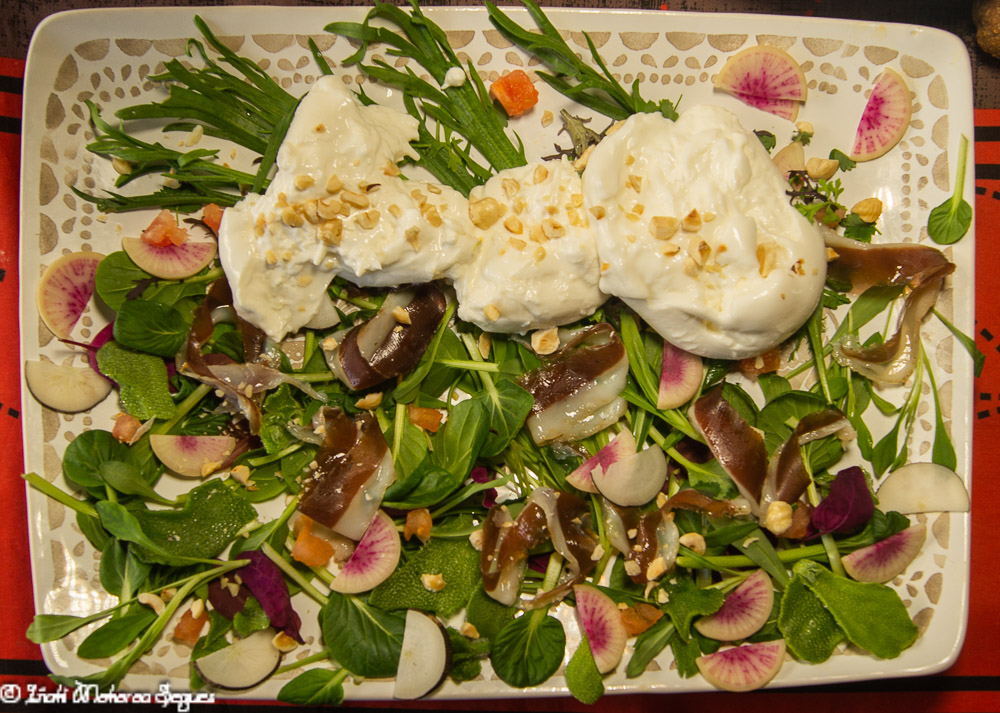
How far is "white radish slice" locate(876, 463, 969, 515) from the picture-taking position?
1563mm

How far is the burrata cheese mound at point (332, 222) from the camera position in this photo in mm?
1423

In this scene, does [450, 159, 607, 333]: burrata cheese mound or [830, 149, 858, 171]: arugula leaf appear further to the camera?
[830, 149, 858, 171]: arugula leaf

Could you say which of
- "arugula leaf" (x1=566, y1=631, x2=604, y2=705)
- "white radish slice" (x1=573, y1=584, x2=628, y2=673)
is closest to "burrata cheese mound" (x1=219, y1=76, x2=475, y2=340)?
"white radish slice" (x1=573, y1=584, x2=628, y2=673)

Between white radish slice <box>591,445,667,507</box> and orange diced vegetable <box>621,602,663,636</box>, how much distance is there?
268 millimetres

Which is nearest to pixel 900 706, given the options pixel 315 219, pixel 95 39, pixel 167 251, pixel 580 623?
pixel 580 623

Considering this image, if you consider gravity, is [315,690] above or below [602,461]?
below

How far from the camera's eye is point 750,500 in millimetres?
1532

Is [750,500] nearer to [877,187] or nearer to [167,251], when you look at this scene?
[877,187]

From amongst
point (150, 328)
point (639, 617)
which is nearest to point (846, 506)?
point (639, 617)

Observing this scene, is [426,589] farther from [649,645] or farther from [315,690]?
[649,645]

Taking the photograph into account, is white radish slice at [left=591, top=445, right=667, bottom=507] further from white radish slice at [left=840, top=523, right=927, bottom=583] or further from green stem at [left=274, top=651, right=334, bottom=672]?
green stem at [left=274, top=651, right=334, bottom=672]

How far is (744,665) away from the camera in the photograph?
1.54 m

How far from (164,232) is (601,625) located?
1488 mm

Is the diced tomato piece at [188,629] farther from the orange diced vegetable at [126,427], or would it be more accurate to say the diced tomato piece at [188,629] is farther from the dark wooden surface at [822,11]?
the dark wooden surface at [822,11]
